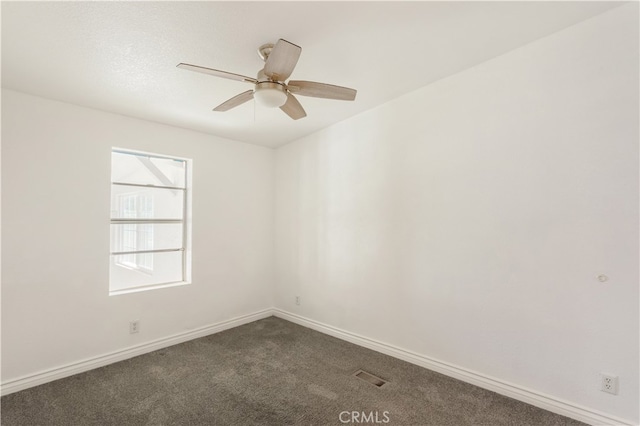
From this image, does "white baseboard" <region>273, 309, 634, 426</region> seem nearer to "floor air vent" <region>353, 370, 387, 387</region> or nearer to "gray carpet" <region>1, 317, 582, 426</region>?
"gray carpet" <region>1, 317, 582, 426</region>

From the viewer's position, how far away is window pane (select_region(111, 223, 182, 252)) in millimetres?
3257

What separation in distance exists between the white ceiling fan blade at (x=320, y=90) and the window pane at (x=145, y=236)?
2.54 m

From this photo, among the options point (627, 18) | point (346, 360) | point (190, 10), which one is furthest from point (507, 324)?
point (190, 10)

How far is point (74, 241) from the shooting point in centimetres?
286

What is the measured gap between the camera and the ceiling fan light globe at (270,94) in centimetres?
189

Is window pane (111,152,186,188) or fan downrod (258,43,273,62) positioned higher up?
fan downrod (258,43,273,62)

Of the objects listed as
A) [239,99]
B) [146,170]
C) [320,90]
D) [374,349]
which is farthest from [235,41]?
[374,349]

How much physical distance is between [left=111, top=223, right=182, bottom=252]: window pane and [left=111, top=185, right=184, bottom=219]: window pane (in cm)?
11

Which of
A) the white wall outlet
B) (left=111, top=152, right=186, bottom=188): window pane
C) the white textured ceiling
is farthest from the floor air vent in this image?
(left=111, top=152, right=186, bottom=188): window pane

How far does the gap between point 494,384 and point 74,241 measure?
385 centimetres

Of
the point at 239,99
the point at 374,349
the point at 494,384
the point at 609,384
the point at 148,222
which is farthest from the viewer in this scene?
the point at 148,222

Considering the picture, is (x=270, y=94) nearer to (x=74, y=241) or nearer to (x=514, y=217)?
(x=514, y=217)

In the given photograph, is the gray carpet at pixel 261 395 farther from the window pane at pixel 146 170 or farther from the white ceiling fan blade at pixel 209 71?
the white ceiling fan blade at pixel 209 71

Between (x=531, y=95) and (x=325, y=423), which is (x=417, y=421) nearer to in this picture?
(x=325, y=423)
